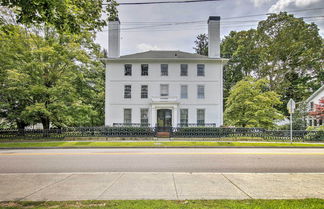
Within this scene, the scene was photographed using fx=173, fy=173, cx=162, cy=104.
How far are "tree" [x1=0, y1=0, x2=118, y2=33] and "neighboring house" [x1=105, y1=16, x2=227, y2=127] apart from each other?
15.6m

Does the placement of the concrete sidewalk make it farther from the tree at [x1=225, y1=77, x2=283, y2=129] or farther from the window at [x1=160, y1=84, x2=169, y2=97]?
the window at [x1=160, y1=84, x2=169, y2=97]

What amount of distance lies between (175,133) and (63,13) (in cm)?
1426

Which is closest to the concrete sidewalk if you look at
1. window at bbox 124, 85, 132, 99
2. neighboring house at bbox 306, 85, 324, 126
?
window at bbox 124, 85, 132, 99

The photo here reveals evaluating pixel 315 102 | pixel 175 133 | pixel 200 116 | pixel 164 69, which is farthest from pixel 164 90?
pixel 315 102

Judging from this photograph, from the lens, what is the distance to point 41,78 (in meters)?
18.3

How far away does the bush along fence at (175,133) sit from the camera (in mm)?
16250

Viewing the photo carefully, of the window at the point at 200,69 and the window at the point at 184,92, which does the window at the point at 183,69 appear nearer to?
the window at the point at 200,69

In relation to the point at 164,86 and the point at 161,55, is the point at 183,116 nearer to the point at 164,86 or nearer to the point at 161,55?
the point at 164,86

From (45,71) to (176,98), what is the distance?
15.3 meters

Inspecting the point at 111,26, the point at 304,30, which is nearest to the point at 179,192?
the point at 111,26

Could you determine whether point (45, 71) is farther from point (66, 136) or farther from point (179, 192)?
point (179, 192)

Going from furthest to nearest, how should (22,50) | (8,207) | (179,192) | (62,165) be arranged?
(22,50), (62,165), (179,192), (8,207)

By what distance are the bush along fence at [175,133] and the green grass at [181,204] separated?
1319 centimetres

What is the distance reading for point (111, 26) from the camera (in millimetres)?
22547
